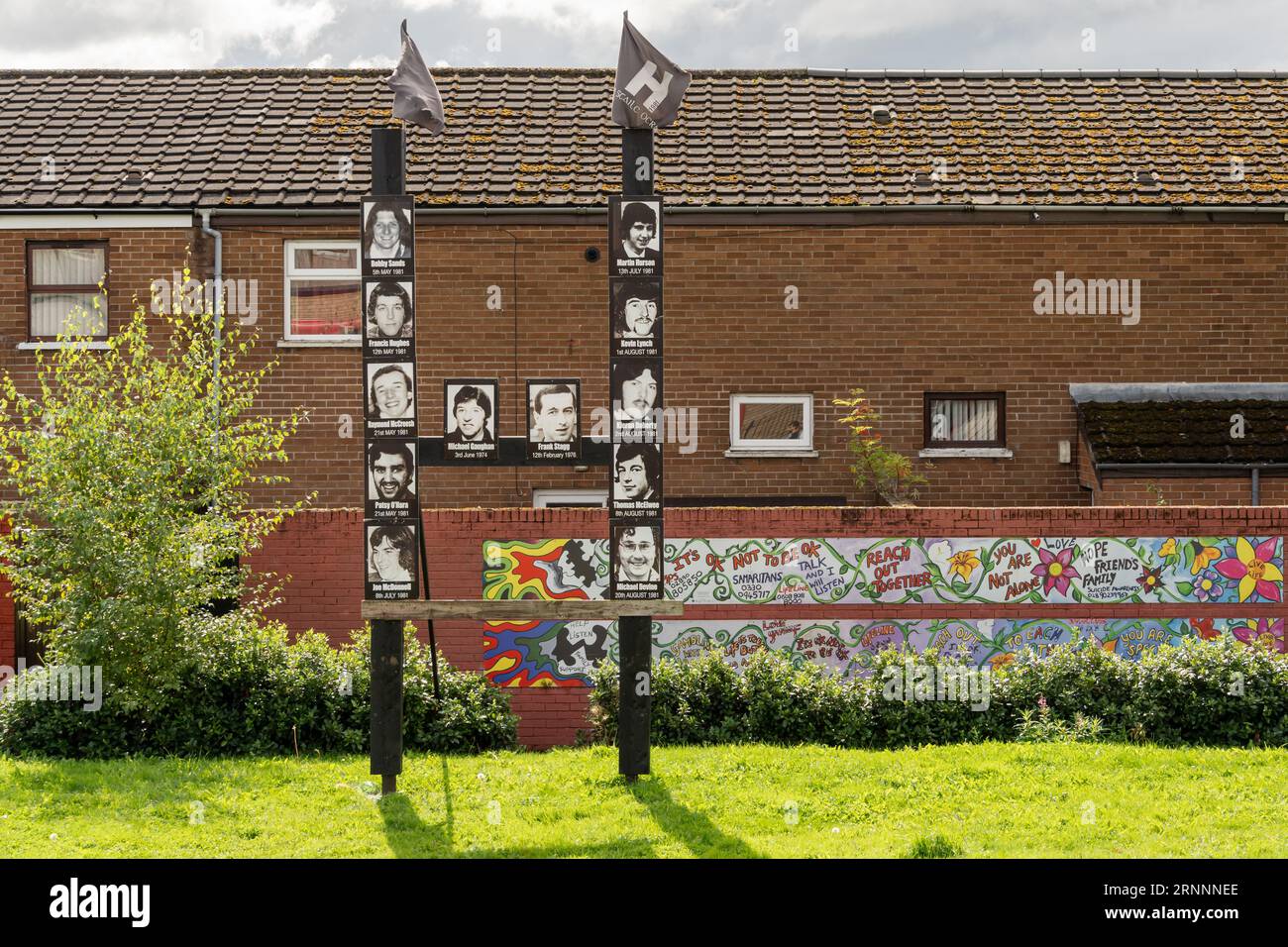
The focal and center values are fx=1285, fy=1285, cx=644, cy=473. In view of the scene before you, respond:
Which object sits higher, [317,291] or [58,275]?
[58,275]

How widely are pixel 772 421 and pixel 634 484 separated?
25.3ft

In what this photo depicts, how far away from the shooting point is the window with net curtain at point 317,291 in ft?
53.8

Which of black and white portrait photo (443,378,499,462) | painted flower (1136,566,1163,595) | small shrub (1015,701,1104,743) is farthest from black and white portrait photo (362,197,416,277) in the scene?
painted flower (1136,566,1163,595)

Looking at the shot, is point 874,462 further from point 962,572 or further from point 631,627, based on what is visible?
point 631,627

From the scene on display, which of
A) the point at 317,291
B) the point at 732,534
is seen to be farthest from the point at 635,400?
the point at 317,291

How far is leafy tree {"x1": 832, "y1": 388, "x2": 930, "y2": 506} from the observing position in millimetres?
15281

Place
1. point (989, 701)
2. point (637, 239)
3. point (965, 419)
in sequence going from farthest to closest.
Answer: point (965, 419)
point (989, 701)
point (637, 239)

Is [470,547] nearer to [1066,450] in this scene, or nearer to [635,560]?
[635,560]

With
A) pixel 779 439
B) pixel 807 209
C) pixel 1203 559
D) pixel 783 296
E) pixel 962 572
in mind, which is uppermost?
pixel 807 209

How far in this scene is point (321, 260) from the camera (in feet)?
53.9

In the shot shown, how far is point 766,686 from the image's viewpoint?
1044cm

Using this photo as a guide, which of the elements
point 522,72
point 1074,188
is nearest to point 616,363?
point 1074,188

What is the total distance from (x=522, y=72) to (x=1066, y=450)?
384 inches

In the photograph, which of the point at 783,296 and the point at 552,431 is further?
the point at 783,296
